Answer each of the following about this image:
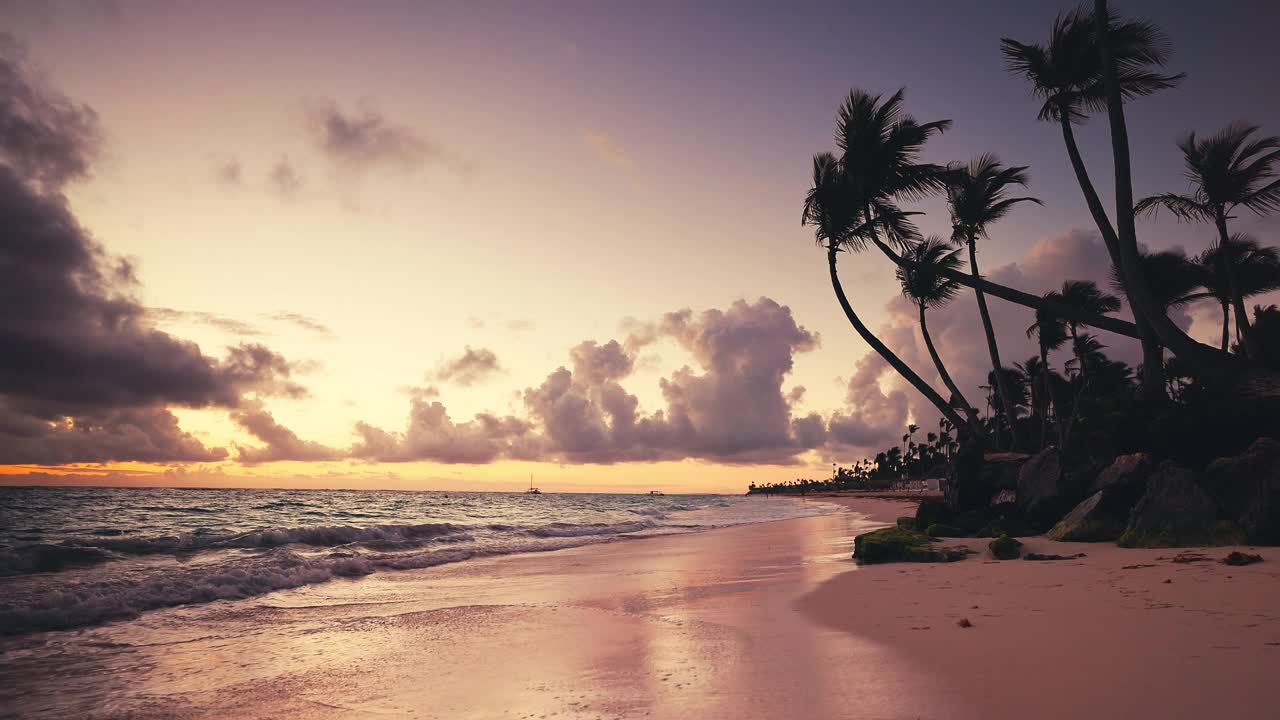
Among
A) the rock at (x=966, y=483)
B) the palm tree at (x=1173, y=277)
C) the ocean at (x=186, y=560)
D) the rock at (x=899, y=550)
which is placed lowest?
the ocean at (x=186, y=560)

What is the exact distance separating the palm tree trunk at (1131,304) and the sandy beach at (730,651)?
8.71m

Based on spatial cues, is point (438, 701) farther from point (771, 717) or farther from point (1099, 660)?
point (1099, 660)

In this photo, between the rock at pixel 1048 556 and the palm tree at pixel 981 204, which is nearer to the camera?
the rock at pixel 1048 556

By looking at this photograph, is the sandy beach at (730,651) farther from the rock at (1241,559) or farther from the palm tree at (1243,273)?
the palm tree at (1243,273)

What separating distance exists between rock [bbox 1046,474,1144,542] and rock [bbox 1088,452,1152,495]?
41mm

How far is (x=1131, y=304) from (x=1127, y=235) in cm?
211

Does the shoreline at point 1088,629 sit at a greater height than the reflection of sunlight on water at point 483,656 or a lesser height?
greater

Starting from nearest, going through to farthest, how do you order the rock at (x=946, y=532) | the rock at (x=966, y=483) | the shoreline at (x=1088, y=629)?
1. the shoreline at (x=1088, y=629)
2. the rock at (x=946, y=532)
3. the rock at (x=966, y=483)

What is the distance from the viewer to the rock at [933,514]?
60.7ft

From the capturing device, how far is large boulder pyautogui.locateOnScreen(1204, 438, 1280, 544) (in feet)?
34.2

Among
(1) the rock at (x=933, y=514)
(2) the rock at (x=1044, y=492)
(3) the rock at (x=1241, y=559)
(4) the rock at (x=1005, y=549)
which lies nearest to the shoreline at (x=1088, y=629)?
(3) the rock at (x=1241, y=559)

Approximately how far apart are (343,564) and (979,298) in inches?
944

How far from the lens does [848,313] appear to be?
23094 mm

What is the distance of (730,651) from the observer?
6277 mm
